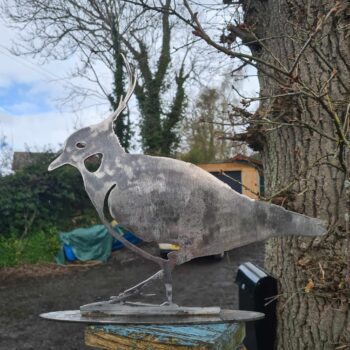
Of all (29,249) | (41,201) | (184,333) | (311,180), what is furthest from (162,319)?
(41,201)

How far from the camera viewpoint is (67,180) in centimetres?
1141

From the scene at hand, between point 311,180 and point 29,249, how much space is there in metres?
8.47

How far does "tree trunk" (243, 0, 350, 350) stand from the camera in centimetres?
223

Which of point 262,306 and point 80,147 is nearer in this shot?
point 80,147

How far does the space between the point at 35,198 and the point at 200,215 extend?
974 centimetres

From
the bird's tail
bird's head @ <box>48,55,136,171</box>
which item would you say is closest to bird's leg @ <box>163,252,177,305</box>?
the bird's tail

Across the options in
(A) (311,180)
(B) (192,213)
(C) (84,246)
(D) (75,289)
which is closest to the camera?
(B) (192,213)

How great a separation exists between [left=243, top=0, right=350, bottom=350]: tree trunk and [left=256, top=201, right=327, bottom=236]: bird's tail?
0.46m

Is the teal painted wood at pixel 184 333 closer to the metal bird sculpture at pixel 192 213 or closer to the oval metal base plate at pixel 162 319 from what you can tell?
the oval metal base plate at pixel 162 319

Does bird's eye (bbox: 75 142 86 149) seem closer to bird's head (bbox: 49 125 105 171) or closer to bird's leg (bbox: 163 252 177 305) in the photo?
bird's head (bbox: 49 125 105 171)

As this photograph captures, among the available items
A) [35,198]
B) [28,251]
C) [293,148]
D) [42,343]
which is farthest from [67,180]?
[293,148]

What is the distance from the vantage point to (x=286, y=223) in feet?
5.49

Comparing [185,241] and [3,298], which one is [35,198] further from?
[185,241]

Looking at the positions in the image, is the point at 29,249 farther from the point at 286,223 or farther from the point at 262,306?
the point at 286,223
